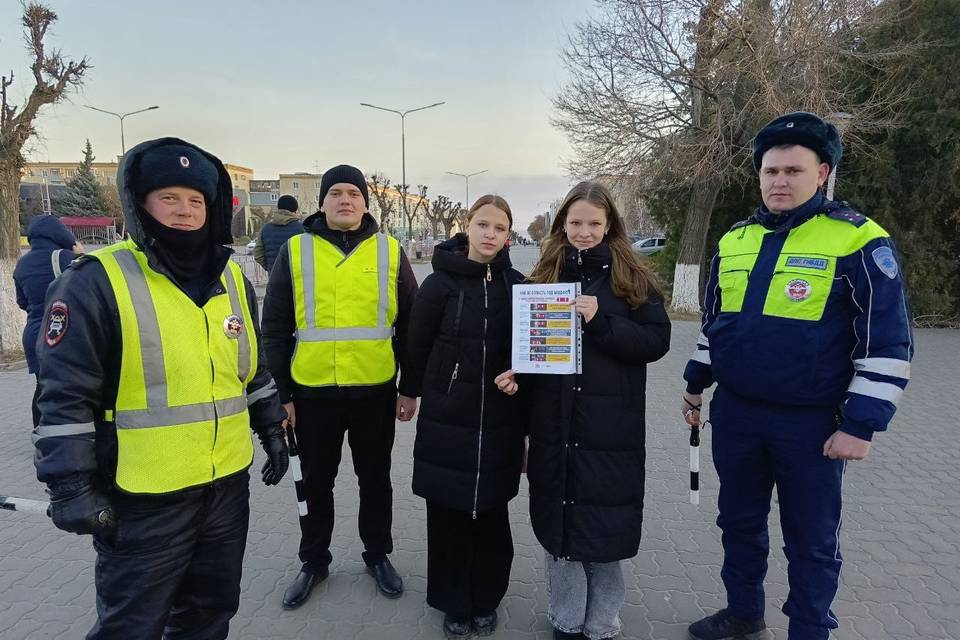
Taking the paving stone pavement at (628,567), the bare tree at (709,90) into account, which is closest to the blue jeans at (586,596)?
the paving stone pavement at (628,567)

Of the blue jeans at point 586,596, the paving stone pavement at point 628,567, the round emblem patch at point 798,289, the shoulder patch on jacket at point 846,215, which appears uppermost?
the shoulder patch on jacket at point 846,215

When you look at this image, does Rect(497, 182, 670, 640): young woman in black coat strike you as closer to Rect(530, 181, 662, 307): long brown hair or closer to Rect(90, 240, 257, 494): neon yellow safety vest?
Rect(530, 181, 662, 307): long brown hair

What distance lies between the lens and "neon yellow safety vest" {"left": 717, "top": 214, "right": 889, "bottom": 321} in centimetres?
220

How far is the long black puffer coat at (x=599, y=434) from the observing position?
2387 mm

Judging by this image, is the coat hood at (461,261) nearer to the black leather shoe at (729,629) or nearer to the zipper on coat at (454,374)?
the zipper on coat at (454,374)

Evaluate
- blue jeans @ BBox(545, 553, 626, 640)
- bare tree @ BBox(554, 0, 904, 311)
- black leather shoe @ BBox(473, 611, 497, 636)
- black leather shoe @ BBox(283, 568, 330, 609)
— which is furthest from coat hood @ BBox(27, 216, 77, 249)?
bare tree @ BBox(554, 0, 904, 311)

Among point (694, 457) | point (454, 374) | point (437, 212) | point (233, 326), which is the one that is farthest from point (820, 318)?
point (437, 212)

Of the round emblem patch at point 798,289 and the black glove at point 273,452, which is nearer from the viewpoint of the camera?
the round emblem patch at point 798,289

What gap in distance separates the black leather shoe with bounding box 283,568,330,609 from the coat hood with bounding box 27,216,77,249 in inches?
161

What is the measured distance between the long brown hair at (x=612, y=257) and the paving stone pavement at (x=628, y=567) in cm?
180

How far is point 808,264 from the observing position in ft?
7.39

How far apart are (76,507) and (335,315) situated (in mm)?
1418

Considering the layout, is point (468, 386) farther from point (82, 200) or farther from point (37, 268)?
point (82, 200)

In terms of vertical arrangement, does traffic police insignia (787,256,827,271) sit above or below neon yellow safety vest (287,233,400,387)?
above
